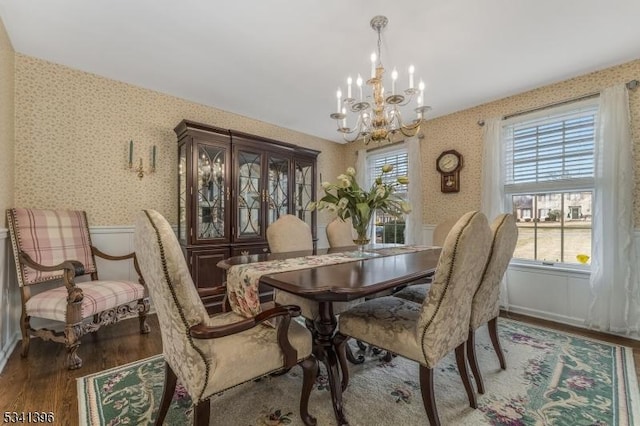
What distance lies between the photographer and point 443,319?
1.28 metres

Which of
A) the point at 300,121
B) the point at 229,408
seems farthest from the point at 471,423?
the point at 300,121

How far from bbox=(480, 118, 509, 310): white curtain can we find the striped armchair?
356 cm

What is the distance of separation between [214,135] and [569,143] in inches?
141

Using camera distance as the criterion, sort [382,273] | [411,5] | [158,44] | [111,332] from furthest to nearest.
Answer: [111,332] < [158,44] < [411,5] < [382,273]

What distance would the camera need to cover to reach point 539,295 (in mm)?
2895

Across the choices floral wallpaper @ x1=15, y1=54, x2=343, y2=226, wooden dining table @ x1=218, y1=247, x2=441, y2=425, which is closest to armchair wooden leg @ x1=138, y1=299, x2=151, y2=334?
floral wallpaper @ x1=15, y1=54, x2=343, y2=226

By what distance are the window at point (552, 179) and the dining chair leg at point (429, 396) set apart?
2501mm

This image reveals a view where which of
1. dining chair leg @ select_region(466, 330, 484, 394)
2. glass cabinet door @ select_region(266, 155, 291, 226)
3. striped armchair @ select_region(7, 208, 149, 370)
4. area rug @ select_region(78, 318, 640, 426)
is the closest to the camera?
area rug @ select_region(78, 318, 640, 426)

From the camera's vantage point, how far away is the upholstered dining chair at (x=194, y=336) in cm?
101

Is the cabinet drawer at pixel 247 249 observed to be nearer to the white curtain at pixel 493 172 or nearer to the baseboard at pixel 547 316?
the white curtain at pixel 493 172

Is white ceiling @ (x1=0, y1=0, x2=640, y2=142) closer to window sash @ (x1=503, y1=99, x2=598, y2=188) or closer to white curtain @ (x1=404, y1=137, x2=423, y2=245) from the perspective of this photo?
window sash @ (x1=503, y1=99, x2=598, y2=188)

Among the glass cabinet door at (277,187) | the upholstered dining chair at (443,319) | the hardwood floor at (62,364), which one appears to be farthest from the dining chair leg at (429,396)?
the glass cabinet door at (277,187)

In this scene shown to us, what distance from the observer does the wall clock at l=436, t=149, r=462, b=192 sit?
11.5 feet

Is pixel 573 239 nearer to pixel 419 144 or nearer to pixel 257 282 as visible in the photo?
pixel 419 144
